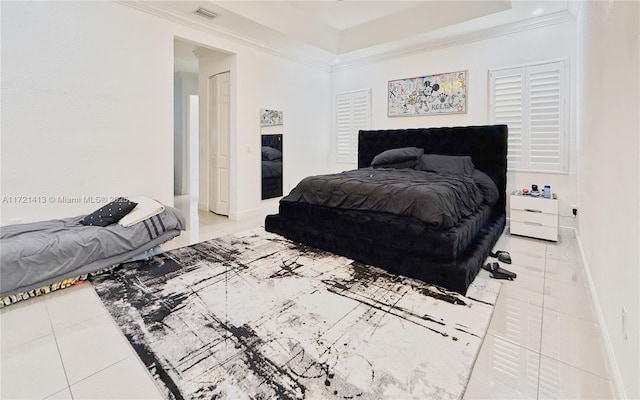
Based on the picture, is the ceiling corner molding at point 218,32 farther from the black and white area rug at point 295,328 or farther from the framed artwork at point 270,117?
the black and white area rug at point 295,328

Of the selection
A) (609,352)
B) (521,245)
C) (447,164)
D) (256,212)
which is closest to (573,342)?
(609,352)

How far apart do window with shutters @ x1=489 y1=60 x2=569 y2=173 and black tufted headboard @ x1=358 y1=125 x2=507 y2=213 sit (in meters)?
0.22

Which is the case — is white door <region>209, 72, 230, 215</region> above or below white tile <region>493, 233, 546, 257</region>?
above

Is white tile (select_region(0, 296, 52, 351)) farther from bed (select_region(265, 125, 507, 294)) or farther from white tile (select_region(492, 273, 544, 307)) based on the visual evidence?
white tile (select_region(492, 273, 544, 307))

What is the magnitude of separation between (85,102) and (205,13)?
5.82 feet

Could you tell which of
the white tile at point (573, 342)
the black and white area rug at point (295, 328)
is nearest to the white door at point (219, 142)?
the black and white area rug at point (295, 328)

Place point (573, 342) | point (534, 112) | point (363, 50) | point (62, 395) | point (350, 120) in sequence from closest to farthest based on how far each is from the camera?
point (62, 395) < point (573, 342) < point (534, 112) < point (363, 50) < point (350, 120)

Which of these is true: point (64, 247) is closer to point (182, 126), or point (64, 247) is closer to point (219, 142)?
point (219, 142)

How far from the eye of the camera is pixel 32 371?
1.51m

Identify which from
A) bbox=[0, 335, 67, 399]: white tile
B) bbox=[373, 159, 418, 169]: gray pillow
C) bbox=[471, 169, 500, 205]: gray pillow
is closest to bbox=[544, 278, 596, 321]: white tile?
bbox=[471, 169, 500, 205]: gray pillow

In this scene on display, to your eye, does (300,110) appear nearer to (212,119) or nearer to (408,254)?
(212,119)

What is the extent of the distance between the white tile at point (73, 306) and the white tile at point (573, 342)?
2.76 meters

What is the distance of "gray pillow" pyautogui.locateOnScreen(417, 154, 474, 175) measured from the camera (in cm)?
414

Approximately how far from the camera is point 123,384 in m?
1.43
